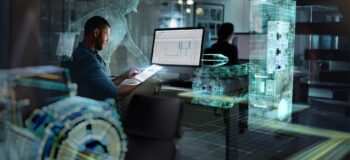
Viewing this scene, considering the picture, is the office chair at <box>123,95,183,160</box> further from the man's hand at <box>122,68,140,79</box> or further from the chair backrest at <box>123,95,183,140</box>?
the man's hand at <box>122,68,140,79</box>

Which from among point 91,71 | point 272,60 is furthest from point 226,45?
point 91,71

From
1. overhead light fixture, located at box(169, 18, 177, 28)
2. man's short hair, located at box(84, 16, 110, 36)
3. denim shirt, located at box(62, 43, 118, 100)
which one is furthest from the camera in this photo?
overhead light fixture, located at box(169, 18, 177, 28)

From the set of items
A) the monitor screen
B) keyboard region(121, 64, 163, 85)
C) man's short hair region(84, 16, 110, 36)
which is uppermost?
man's short hair region(84, 16, 110, 36)

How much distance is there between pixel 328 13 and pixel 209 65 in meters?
1.57

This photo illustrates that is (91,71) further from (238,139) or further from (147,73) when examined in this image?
(238,139)

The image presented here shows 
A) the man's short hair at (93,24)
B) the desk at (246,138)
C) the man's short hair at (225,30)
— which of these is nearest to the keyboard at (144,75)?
the desk at (246,138)

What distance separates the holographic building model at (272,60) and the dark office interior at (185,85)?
0.01 meters

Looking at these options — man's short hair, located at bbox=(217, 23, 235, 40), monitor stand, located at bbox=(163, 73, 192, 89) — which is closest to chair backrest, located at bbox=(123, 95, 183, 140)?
monitor stand, located at bbox=(163, 73, 192, 89)

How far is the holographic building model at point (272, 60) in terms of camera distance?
3.91 meters

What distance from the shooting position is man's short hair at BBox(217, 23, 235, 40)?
12.6ft

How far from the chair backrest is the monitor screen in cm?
114

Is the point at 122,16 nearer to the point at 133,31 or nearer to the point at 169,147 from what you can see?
the point at 133,31

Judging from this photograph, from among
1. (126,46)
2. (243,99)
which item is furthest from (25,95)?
(243,99)

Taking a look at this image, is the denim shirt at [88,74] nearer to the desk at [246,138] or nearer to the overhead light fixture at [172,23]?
the desk at [246,138]
